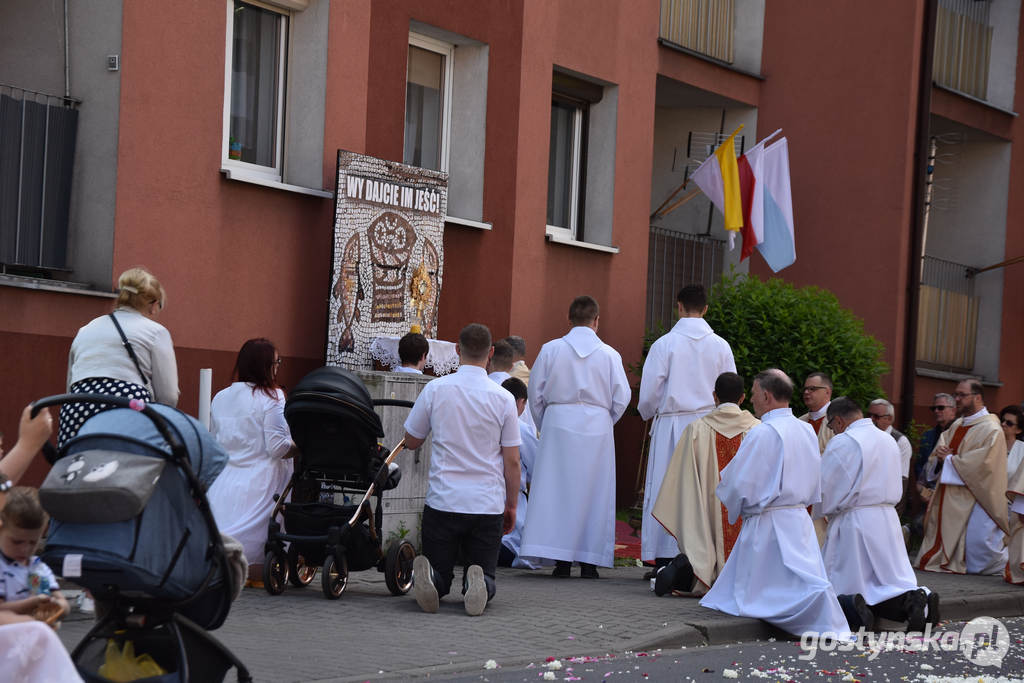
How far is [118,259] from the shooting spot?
11.1m

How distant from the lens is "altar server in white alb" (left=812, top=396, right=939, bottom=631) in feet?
35.4

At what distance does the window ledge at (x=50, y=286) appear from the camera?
33.9ft

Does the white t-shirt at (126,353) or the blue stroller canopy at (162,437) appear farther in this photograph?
the white t-shirt at (126,353)

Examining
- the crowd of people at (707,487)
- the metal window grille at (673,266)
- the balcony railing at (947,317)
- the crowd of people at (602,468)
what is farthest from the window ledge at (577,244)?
the balcony railing at (947,317)

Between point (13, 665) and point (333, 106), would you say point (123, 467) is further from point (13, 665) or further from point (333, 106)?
point (333, 106)

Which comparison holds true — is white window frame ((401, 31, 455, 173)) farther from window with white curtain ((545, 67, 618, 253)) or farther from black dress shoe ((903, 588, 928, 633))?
black dress shoe ((903, 588, 928, 633))

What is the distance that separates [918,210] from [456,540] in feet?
41.0

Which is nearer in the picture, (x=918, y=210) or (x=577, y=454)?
(x=577, y=454)

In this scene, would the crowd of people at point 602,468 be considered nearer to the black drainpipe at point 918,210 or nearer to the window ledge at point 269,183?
the window ledge at point 269,183

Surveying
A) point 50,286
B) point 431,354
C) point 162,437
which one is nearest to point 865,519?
point 431,354

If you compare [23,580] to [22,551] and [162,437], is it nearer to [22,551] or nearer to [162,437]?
[22,551]

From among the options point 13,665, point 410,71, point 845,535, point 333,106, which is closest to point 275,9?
point 333,106

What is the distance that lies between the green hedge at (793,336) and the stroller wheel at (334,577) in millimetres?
8020

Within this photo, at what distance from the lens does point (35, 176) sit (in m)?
11.2
